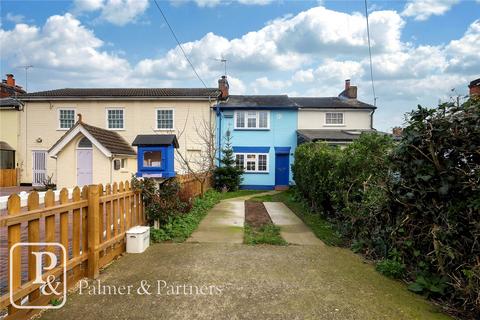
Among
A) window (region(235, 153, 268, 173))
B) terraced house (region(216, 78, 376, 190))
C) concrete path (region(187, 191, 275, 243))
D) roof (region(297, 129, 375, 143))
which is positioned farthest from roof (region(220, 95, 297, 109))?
concrete path (region(187, 191, 275, 243))

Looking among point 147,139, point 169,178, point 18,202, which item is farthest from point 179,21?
point 18,202

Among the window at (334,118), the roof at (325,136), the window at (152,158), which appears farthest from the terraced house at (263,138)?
the window at (152,158)

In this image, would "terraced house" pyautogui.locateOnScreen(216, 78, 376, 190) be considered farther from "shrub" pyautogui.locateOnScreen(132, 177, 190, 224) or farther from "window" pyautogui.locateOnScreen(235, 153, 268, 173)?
"shrub" pyautogui.locateOnScreen(132, 177, 190, 224)

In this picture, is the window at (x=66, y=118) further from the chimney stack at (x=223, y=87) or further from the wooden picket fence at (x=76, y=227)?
the wooden picket fence at (x=76, y=227)

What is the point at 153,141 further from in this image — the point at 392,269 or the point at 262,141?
the point at 262,141

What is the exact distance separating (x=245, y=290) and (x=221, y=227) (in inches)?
153

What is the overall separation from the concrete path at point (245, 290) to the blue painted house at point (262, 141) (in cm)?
1440

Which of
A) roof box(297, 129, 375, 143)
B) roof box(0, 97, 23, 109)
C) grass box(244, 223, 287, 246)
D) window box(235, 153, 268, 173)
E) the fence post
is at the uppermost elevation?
roof box(0, 97, 23, 109)

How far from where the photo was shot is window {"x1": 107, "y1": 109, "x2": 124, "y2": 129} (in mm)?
20234

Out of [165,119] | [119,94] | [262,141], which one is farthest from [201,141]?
[119,94]

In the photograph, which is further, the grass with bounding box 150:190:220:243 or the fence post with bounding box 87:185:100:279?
the grass with bounding box 150:190:220:243

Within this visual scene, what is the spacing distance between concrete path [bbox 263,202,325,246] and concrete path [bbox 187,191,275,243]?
103cm

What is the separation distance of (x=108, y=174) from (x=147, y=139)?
10.0m

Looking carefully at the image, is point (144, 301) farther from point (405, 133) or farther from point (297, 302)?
point (405, 133)
